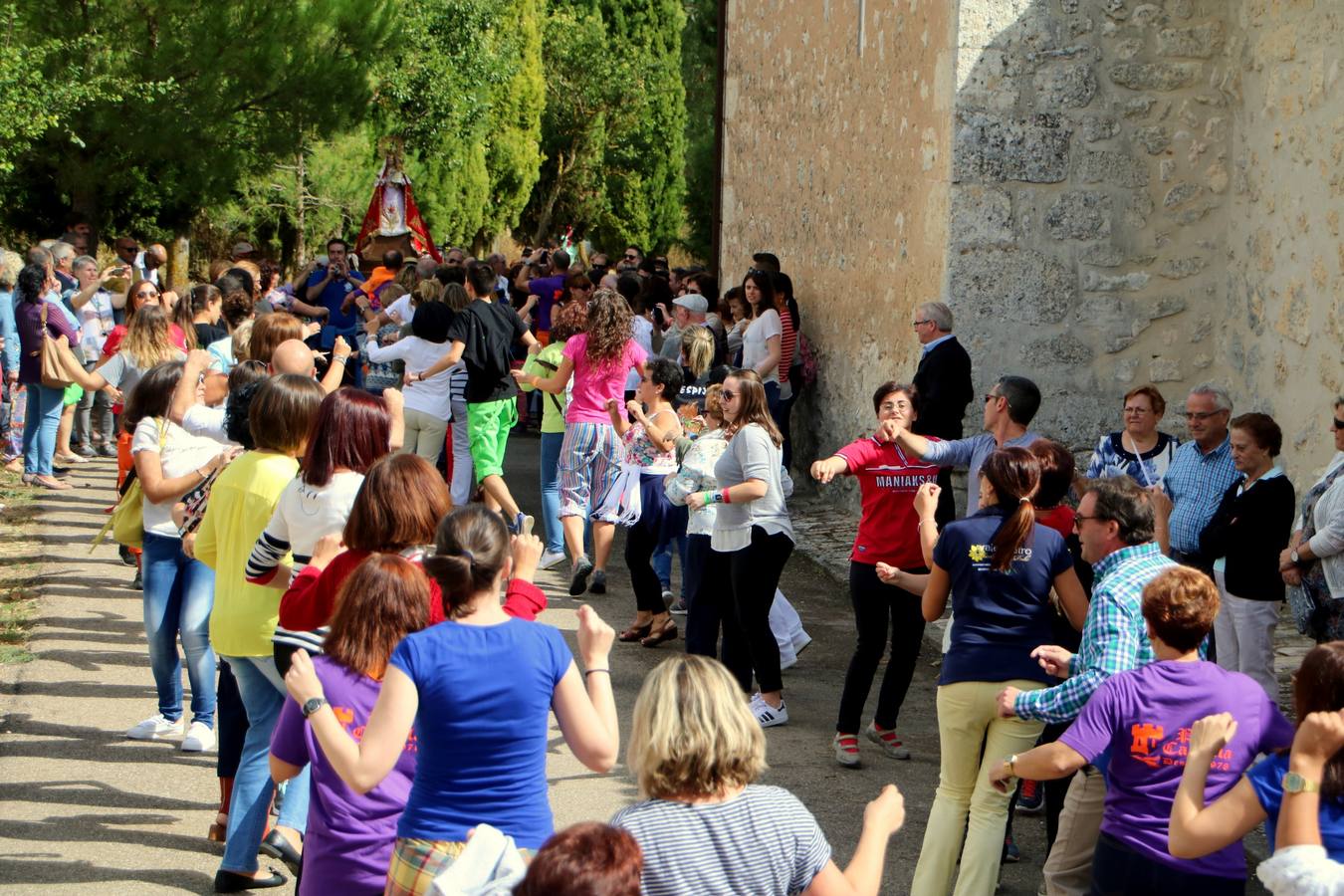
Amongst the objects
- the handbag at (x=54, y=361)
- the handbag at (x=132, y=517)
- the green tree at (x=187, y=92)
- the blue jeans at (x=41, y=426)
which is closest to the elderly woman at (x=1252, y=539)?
the handbag at (x=132, y=517)

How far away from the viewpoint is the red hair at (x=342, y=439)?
4.48 m

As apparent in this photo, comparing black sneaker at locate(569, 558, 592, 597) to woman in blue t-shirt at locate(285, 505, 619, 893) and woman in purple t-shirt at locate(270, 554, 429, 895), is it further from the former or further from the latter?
woman in blue t-shirt at locate(285, 505, 619, 893)

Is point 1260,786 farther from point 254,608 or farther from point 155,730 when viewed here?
point 155,730

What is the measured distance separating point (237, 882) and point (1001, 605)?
2.58 meters

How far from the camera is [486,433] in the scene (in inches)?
380

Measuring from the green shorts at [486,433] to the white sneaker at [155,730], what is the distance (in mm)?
3654

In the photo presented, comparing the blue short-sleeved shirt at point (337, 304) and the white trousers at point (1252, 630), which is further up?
the blue short-sleeved shirt at point (337, 304)

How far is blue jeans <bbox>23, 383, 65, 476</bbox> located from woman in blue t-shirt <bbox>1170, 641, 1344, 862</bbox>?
33.8 ft

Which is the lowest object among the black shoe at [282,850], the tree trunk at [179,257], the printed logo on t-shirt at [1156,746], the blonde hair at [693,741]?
the black shoe at [282,850]

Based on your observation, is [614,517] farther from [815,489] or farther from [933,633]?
[815,489]

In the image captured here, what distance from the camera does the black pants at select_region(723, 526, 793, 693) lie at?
6.44 m

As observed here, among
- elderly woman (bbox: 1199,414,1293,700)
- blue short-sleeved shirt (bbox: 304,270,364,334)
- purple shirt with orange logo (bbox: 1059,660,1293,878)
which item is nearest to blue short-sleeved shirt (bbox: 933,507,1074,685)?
purple shirt with orange logo (bbox: 1059,660,1293,878)

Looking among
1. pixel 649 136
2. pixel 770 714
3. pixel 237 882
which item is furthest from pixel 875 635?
pixel 649 136

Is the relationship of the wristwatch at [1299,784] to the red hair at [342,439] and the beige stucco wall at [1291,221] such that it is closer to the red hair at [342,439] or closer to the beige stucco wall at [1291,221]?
the red hair at [342,439]
